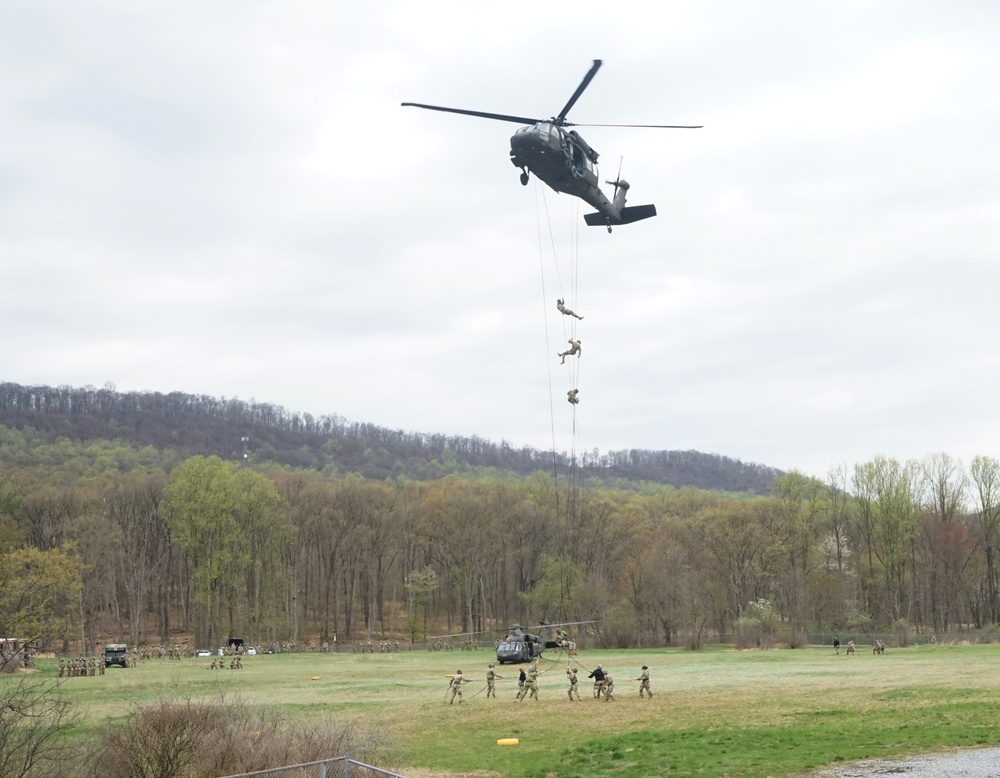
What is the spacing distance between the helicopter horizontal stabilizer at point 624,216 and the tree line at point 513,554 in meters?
45.6

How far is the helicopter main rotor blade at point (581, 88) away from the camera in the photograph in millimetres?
25597

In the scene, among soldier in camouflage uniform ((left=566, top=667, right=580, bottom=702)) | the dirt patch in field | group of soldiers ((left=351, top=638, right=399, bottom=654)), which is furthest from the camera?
group of soldiers ((left=351, top=638, right=399, bottom=654))

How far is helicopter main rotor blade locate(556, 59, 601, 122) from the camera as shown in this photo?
84.0ft

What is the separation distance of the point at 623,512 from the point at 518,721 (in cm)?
7444

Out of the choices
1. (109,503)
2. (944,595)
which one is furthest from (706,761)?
(109,503)

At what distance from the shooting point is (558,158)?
27094mm

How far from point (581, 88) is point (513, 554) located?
66.7m

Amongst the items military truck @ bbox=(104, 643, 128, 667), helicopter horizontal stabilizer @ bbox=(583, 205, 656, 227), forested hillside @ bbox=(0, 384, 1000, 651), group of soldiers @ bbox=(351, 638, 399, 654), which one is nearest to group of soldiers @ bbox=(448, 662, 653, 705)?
helicopter horizontal stabilizer @ bbox=(583, 205, 656, 227)

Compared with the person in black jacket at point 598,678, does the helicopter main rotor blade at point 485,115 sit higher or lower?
higher

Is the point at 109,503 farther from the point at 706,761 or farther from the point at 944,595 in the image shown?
the point at 706,761

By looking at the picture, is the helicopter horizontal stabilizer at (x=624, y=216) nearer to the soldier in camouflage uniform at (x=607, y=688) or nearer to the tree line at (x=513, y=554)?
the soldier in camouflage uniform at (x=607, y=688)

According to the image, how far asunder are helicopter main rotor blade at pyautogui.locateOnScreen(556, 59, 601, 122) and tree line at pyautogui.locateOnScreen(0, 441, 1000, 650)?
51.7 metres

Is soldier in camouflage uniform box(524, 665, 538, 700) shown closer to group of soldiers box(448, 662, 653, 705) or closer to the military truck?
group of soldiers box(448, 662, 653, 705)

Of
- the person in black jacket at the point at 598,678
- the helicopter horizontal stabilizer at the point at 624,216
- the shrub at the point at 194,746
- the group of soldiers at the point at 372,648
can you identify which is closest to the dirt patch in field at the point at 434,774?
the shrub at the point at 194,746
